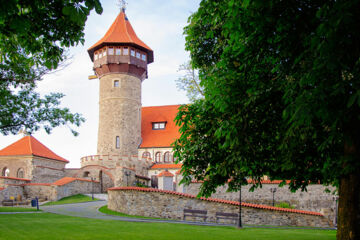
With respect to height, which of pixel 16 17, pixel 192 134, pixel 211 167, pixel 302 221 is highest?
pixel 16 17

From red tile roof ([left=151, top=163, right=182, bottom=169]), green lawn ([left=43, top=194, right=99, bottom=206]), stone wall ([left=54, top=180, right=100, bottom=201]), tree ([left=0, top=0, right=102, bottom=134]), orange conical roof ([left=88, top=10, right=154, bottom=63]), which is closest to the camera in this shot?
tree ([left=0, top=0, right=102, bottom=134])

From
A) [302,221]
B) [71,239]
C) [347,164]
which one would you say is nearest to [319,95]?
[347,164]

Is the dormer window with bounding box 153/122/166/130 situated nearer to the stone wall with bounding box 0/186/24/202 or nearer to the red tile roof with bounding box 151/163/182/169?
the red tile roof with bounding box 151/163/182/169

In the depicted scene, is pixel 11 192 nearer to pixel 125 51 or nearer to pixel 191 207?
pixel 191 207

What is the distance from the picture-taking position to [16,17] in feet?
14.6

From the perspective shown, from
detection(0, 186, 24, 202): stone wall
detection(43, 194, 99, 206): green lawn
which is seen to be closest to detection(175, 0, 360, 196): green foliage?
detection(43, 194, 99, 206): green lawn

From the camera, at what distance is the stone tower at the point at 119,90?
130 ft

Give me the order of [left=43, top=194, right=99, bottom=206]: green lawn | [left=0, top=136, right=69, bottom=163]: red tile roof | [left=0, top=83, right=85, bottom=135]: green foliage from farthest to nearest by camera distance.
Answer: [left=0, top=136, right=69, bottom=163]: red tile roof → [left=43, top=194, right=99, bottom=206]: green lawn → [left=0, top=83, right=85, bottom=135]: green foliage

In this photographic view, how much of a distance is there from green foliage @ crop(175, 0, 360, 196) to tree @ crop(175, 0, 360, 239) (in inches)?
0.7

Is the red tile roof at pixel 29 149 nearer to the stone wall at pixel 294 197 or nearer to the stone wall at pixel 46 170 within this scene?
the stone wall at pixel 46 170

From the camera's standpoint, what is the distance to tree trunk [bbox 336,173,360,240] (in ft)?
19.7

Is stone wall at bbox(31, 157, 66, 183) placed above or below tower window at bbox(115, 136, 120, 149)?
below

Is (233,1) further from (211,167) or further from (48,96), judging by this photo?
(48,96)

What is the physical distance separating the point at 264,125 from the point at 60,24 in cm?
458
